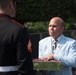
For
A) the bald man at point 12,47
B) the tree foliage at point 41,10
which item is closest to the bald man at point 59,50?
the bald man at point 12,47

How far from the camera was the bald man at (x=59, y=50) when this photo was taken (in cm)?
490

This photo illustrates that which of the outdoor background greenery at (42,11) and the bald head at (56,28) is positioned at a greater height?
the outdoor background greenery at (42,11)

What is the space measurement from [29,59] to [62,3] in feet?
51.0

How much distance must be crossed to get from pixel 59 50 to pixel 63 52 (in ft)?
0.28

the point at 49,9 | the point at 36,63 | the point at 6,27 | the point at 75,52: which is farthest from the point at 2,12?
the point at 49,9

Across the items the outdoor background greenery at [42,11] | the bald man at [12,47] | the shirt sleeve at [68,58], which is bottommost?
the shirt sleeve at [68,58]

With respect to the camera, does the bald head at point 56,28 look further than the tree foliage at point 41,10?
No

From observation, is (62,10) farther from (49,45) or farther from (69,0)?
(49,45)

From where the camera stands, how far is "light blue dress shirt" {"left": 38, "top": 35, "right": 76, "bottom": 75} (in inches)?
193

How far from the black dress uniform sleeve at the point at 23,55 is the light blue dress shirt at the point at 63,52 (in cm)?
149

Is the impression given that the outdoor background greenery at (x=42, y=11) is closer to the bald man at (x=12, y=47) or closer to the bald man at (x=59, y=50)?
the bald man at (x=59, y=50)

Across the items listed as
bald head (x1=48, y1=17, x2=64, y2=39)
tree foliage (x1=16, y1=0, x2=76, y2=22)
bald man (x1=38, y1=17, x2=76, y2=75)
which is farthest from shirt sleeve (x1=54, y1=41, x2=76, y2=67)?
tree foliage (x1=16, y1=0, x2=76, y2=22)

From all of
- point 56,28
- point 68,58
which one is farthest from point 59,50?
point 56,28

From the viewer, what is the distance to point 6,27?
11.4ft
